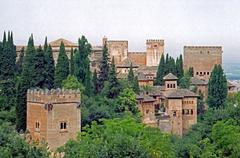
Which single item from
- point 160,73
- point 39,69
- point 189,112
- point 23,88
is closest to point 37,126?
point 23,88

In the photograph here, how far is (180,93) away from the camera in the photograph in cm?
6231

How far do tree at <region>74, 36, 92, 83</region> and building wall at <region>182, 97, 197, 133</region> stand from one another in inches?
331

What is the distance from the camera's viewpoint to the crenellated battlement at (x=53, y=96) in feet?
156

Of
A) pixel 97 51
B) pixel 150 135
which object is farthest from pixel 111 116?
pixel 97 51

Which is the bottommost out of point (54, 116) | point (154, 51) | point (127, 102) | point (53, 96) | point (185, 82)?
point (54, 116)

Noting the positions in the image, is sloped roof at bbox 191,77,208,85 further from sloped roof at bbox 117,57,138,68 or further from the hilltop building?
sloped roof at bbox 117,57,138,68

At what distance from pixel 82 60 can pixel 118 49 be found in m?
21.5

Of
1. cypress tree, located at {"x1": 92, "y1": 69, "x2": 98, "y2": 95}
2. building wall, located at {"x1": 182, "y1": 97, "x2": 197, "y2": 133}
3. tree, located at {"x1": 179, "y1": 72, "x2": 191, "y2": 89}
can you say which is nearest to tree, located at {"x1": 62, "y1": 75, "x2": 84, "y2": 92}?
cypress tree, located at {"x1": 92, "y1": 69, "x2": 98, "y2": 95}

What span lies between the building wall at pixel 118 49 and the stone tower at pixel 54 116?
3449 centimetres

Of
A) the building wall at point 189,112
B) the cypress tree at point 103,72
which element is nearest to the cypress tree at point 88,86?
the cypress tree at point 103,72

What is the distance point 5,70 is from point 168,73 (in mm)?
15072

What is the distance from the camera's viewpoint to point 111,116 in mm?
53375

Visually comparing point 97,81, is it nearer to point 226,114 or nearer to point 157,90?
point 157,90

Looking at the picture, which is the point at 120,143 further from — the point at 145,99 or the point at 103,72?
the point at 103,72
